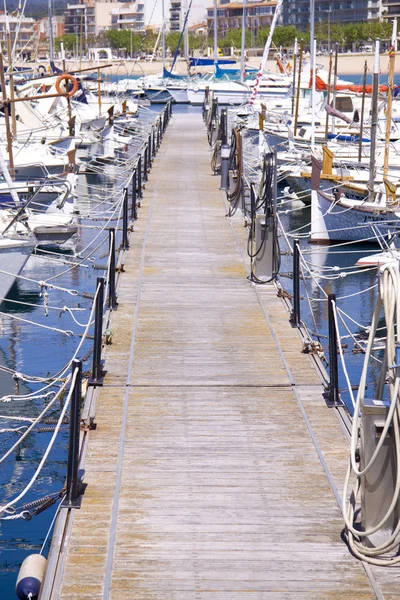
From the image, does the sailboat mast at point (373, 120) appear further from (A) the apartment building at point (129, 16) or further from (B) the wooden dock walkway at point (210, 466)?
(A) the apartment building at point (129, 16)

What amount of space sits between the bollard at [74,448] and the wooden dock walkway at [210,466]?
121 mm

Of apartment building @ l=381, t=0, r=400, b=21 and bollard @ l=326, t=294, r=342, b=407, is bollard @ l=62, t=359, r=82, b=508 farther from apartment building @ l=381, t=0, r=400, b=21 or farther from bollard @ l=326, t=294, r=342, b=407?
apartment building @ l=381, t=0, r=400, b=21

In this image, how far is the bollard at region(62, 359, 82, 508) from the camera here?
7.23 metres

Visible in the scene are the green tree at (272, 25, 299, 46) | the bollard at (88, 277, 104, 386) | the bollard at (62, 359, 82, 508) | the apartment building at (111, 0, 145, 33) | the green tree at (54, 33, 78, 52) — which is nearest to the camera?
the bollard at (62, 359, 82, 508)

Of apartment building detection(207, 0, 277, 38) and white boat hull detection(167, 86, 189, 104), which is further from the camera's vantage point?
apartment building detection(207, 0, 277, 38)

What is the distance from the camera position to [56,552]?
668 cm

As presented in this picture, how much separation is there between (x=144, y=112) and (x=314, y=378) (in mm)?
62507

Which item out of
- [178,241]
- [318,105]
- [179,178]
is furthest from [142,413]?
[318,105]

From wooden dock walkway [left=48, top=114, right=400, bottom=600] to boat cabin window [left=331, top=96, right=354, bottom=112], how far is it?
34097mm

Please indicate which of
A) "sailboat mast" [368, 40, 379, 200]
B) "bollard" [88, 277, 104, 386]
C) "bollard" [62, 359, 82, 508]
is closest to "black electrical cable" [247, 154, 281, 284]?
"bollard" [88, 277, 104, 386]

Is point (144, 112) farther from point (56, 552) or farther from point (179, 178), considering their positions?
point (56, 552)

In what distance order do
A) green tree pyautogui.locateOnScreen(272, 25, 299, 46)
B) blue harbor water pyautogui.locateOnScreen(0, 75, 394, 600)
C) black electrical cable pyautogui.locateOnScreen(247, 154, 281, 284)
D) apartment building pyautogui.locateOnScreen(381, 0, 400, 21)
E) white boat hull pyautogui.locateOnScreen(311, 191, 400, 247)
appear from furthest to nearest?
apartment building pyautogui.locateOnScreen(381, 0, 400, 21) < green tree pyautogui.locateOnScreen(272, 25, 299, 46) < white boat hull pyautogui.locateOnScreen(311, 191, 400, 247) < black electrical cable pyautogui.locateOnScreen(247, 154, 281, 284) < blue harbor water pyautogui.locateOnScreen(0, 75, 394, 600)

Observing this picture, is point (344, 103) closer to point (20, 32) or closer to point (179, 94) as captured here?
point (179, 94)

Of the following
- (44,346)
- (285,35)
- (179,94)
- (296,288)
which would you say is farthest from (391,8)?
(296,288)
